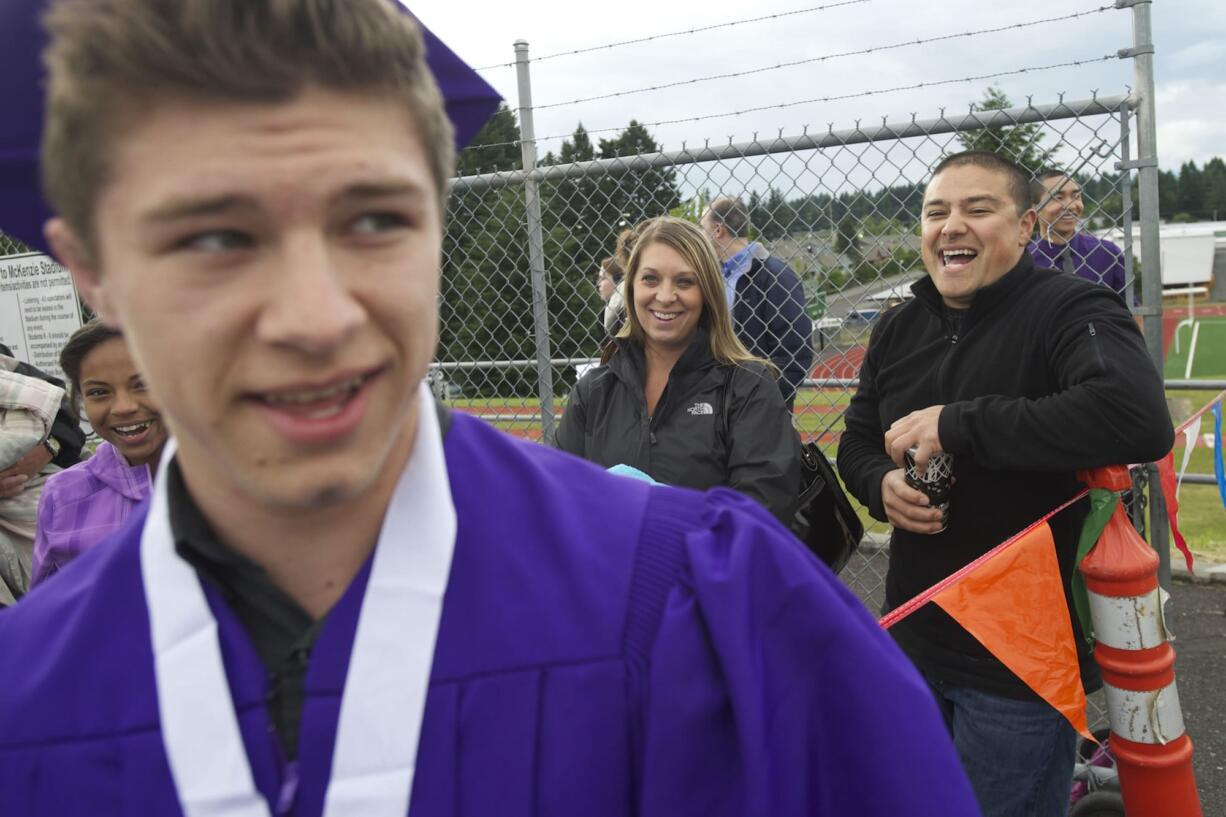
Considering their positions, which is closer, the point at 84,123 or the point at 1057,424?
the point at 84,123

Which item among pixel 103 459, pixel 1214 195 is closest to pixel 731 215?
pixel 103 459

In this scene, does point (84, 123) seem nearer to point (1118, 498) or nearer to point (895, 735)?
point (895, 735)

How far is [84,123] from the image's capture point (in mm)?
917

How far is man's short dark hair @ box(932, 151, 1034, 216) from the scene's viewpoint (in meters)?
2.74

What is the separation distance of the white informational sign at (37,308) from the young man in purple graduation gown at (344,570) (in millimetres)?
4792

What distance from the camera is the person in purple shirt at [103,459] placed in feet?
9.14

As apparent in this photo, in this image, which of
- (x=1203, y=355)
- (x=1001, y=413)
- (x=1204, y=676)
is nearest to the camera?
(x=1001, y=413)

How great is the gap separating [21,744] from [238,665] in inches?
10.8

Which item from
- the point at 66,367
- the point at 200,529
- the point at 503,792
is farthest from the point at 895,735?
the point at 66,367

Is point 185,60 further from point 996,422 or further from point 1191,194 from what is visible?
point 1191,194

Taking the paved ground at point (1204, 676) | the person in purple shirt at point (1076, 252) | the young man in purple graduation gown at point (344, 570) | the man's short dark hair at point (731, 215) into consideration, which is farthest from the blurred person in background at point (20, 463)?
the paved ground at point (1204, 676)

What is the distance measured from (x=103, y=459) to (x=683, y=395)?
193 centimetres

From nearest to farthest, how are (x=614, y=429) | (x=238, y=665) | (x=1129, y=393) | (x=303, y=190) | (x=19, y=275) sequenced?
(x=303, y=190), (x=238, y=665), (x=1129, y=393), (x=614, y=429), (x=19, y=275)

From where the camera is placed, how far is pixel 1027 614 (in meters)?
2.49
